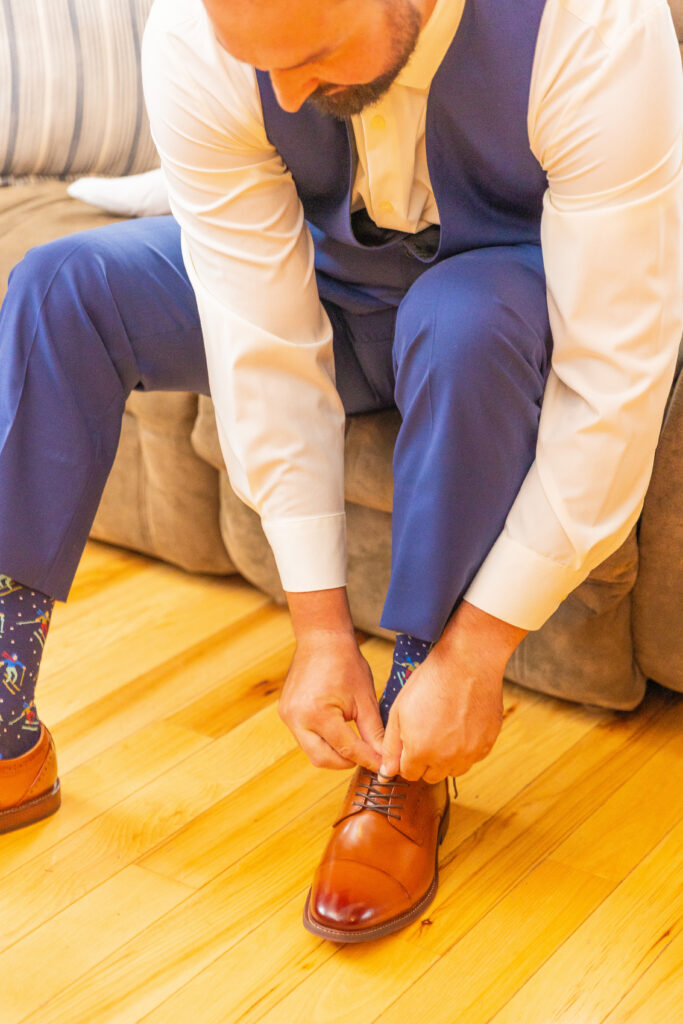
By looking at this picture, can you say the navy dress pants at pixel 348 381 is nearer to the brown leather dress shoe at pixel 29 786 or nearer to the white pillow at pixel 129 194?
the brown leather dress shoe at pixel 29 786

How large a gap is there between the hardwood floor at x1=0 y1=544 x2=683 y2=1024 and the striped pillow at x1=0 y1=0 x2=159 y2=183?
835 mm

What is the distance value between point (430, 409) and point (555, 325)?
0.40 ft

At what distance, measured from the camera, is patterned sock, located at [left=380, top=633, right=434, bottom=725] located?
95 cm

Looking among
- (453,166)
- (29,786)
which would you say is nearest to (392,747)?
(29,786)

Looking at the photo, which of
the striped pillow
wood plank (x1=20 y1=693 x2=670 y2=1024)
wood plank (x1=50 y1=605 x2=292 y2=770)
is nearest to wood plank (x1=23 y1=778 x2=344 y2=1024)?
wood plank (x1=20 y1=693 x2=670 y2=1024)

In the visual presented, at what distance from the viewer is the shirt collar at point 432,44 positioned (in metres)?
0.83

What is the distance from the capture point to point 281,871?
38.4 inches

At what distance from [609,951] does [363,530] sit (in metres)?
0.55

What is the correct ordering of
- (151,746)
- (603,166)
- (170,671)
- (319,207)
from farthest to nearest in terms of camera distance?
(170,671), (151,746), (319,207), (603,166)

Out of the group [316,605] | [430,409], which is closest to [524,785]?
[316,605]

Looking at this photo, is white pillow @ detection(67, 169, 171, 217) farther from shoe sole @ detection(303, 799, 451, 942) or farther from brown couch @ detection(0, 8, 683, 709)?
shoe sole @ detection(303, 799, 451, 942)

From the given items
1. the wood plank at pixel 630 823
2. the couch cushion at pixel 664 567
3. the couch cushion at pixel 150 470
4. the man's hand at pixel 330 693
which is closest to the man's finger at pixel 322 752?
the man's hand at pixel 330 693

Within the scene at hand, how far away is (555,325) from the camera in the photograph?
0.89m

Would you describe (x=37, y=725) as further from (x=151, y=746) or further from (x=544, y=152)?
(x=544, y=152)
